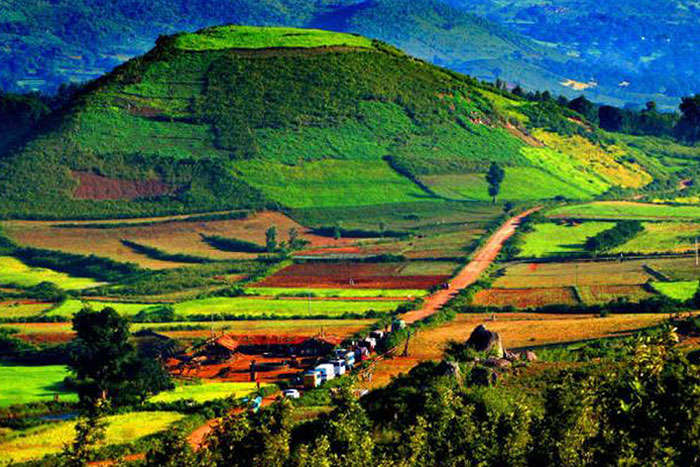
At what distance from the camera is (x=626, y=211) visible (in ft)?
455

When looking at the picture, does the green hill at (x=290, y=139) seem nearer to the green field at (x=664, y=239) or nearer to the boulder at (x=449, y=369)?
the green field at (x=664, y=239)

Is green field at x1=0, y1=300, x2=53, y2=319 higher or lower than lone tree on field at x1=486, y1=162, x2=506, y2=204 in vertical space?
lower

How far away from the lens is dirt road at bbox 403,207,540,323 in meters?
87.0

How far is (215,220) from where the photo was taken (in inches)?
5408

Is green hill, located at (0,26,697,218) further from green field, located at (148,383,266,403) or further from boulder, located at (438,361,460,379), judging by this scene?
boulder, located at (438,361,460,379)

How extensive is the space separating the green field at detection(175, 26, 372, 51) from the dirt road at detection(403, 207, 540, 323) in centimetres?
5786

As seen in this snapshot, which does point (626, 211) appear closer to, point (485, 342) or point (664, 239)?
point (664, 239)

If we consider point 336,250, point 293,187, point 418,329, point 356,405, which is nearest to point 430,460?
point 356,405

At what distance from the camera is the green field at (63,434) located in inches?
2048

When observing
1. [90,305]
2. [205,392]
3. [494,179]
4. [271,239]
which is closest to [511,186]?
[494,179]

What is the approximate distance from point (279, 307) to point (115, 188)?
203 feet

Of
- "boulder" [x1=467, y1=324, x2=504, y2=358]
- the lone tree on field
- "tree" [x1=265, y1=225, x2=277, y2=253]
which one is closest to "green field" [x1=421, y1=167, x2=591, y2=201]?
the lone tree on field

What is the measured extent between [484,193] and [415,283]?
56.1 metres

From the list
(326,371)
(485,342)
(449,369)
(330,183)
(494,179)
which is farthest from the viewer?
(330,183)
